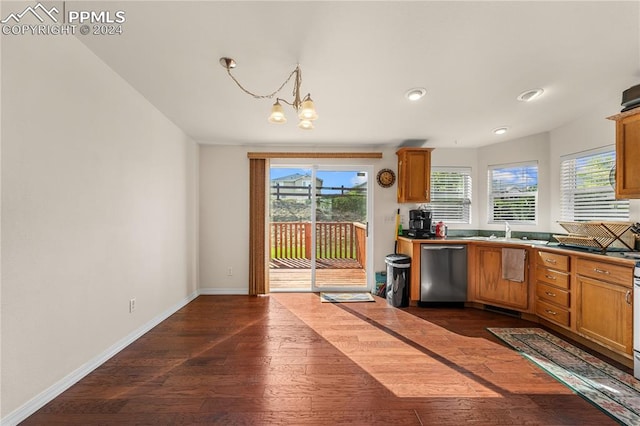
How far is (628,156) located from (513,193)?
156cm

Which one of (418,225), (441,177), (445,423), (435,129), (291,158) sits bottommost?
(445,423)

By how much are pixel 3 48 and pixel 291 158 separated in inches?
114

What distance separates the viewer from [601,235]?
2430 mm

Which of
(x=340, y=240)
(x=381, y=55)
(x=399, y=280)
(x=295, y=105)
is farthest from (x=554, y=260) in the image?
(x=295, y=105)

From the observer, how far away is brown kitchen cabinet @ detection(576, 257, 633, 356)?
202cm

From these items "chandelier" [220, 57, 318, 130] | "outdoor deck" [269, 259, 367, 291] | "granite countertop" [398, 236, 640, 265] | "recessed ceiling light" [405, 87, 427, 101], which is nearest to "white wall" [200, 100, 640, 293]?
"outdoor deck" [269, 259, 367, 291]

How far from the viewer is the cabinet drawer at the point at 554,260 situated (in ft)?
8.34

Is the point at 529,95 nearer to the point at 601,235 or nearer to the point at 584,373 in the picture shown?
the point at 601,235

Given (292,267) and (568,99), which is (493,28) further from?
(292,267)

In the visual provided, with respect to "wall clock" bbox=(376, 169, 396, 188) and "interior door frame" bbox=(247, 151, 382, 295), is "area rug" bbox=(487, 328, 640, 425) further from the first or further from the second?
"interior door frame" bbox=(247, 151, 382, 295)

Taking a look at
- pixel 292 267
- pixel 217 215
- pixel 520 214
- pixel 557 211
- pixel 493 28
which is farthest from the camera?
pixel 292 267

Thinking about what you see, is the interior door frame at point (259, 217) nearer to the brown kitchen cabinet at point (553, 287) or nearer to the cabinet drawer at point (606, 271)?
the brown kitchen cabinet at point (553, 287)

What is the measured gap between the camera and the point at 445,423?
4.91 feet

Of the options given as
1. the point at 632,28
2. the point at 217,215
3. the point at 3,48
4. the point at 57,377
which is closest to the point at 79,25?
the point at 3,48
